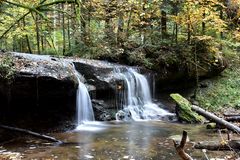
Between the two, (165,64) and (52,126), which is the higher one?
(165,64)

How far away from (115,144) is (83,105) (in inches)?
153

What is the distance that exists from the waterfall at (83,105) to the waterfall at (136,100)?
4.65 feet

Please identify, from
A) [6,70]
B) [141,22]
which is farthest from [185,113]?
[6,70]

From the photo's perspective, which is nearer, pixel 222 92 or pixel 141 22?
pixel 222 92

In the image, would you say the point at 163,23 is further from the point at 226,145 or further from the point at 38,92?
the point at 226,145

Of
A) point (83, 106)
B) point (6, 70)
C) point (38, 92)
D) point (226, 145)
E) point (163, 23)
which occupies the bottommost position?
point (226, 145)

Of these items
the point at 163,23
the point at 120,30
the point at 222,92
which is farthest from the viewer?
the point at 163,23

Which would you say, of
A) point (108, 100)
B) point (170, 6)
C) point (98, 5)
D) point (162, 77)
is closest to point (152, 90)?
point (162, 77)

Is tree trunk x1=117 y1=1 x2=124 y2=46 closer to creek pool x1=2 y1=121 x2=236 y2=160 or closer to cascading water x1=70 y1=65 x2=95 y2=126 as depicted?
cascading water x1=70 y1=65 x2=95 y2=126

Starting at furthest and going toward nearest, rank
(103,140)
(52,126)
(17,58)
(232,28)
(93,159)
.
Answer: (232,28)
(52,126)
(17,58)
(103,140)
(93,159)

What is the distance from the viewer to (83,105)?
44.0ft

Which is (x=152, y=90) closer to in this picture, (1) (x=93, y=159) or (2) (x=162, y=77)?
(2) (x=162, y=77)

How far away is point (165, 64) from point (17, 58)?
8.24 meters

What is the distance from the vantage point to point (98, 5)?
62.4 feet
